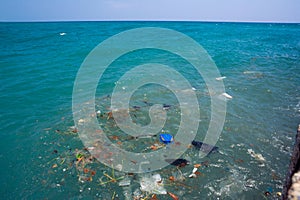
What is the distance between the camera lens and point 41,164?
4.54 meters

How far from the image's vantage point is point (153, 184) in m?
3.91

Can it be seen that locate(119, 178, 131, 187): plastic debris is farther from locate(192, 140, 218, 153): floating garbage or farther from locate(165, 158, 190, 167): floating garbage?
locate(192, 140, 218, 153): floating garbage

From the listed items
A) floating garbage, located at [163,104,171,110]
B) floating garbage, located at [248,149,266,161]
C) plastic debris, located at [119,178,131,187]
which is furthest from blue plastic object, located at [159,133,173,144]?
floating garbage, located at [248,149,266,161]

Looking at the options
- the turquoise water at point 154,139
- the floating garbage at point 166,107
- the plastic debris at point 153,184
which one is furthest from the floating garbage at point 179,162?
the floating garbage at point 166,107

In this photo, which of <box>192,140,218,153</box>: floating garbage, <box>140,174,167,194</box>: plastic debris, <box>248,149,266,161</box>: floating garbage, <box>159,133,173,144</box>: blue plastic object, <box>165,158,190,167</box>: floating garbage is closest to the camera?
<box>140,174,167,194</box>: plastic debris

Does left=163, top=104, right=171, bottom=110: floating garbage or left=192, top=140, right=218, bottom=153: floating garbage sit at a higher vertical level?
left=163, top=104, right=171, bottom=110: floating garbage

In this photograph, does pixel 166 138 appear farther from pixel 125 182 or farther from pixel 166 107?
pixel 166 107

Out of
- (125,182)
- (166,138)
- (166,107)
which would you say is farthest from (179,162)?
(166,107)

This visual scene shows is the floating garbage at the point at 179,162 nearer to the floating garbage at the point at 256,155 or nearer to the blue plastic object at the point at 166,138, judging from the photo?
the blue plastic object at the point at 166,138

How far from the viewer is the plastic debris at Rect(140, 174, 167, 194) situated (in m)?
3.76

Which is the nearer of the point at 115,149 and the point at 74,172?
the point at 74,172

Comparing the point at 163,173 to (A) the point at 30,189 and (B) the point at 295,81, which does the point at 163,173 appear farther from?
(B) the point at 295,81

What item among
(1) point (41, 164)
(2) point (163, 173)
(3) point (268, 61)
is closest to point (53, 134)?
(1) point (41, 164)

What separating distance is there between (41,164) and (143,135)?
2.70 metres
